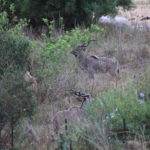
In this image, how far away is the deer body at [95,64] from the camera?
1025 centimetres

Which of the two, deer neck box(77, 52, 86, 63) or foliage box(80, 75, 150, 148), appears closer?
foliage box(80, 75, 150, 148)

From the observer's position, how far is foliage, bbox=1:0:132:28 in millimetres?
15203

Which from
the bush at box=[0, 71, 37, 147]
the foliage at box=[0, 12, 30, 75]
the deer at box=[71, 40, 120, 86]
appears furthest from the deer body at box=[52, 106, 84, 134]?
the deer at box=[71, 40, 120, 86]

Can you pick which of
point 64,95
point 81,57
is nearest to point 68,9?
point 81,57

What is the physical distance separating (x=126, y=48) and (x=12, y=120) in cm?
765

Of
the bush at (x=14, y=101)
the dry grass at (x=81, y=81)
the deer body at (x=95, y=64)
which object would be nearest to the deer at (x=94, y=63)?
the deer body at (x=95, y=64)

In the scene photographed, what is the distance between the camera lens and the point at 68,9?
1508cm

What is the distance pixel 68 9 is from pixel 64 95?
703 cm

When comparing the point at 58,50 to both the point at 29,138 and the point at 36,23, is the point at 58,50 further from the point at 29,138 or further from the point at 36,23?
the point at 36,23

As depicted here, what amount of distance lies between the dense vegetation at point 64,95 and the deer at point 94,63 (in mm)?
208

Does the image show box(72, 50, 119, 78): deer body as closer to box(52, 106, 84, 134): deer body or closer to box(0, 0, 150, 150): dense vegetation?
box(0, 0, 150, 150): dense vegetation

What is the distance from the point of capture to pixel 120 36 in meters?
13.4

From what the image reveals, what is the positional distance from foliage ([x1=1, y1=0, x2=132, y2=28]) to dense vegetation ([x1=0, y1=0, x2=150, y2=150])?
2394 mm

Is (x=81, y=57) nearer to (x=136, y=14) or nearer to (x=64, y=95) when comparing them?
(x=64, y=95)
